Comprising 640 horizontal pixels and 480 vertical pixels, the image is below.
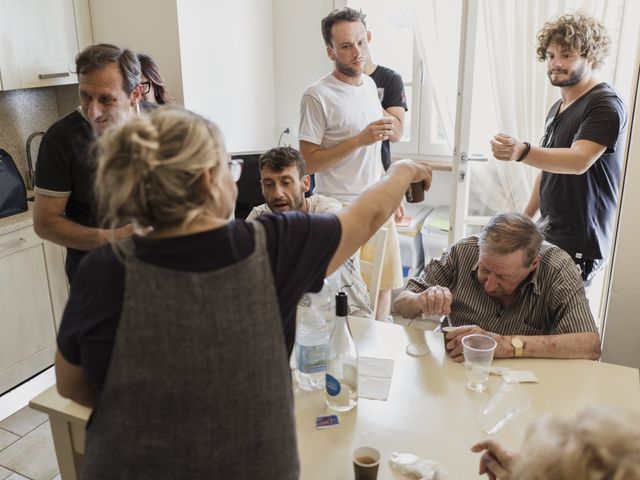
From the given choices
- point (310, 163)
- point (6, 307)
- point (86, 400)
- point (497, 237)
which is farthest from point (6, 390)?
point (497, 237)

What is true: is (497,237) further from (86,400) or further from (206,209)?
(86,400)

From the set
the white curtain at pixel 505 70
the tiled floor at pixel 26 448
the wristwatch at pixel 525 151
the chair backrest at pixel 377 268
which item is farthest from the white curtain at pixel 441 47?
the tiled floor at pixel 26 448

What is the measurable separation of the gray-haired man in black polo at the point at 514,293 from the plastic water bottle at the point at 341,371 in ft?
1.21

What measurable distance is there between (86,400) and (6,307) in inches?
84.4

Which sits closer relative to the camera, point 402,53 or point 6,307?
point 6,307

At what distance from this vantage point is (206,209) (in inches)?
34.9

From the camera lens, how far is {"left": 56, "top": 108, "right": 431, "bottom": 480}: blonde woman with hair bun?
2.75 ft

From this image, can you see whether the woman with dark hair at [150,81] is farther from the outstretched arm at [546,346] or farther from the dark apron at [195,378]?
the dark apron at [195,378]

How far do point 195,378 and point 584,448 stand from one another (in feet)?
1.69

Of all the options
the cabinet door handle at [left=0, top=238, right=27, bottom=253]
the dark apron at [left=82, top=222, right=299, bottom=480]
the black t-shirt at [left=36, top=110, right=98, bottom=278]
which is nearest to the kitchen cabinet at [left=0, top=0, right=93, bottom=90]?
the cabinet door handle at [left=0, top=238, right=27, bottom=253]

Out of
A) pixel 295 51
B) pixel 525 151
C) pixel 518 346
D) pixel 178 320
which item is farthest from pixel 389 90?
pixel 178 320

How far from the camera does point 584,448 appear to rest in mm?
653

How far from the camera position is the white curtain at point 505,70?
117 inches

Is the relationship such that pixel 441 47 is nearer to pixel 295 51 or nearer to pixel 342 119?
pixel 295 51
